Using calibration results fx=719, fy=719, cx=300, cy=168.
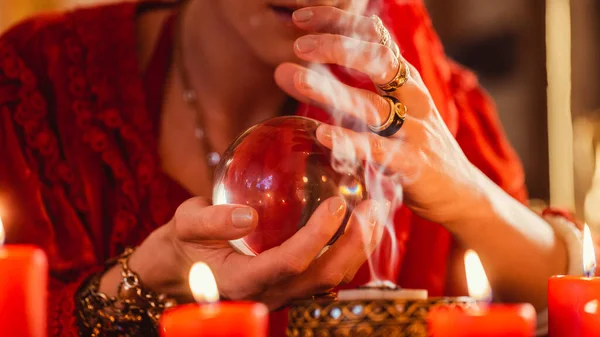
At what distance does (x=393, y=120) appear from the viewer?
90 cm

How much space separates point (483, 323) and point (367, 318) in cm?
14

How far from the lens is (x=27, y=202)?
1.30 metres

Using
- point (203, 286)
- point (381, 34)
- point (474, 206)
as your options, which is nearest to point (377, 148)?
point (381, 34)

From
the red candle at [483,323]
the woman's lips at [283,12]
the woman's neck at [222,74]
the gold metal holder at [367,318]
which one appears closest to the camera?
the red candle at [483,323]

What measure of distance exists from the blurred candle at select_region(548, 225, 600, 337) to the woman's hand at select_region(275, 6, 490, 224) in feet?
0.92

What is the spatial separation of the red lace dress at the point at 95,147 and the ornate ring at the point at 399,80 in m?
0.43

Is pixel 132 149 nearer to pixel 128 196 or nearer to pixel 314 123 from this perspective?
pixel 128 196

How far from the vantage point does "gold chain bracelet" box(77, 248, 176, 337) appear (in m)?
0.95

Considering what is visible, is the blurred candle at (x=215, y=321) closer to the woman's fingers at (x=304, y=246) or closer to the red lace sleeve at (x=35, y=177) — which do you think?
the woman's fingers at (x=304, y=246)

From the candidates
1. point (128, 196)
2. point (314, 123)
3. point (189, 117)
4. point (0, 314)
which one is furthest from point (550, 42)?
point (0, 314)

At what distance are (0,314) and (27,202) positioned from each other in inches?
29.9

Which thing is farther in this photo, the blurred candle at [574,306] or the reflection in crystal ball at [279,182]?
the reflection in crystal ball at [279,182]

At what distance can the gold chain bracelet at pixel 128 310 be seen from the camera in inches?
37.5

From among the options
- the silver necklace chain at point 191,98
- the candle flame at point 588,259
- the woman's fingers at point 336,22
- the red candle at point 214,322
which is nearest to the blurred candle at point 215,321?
the red candle at point 214,322
